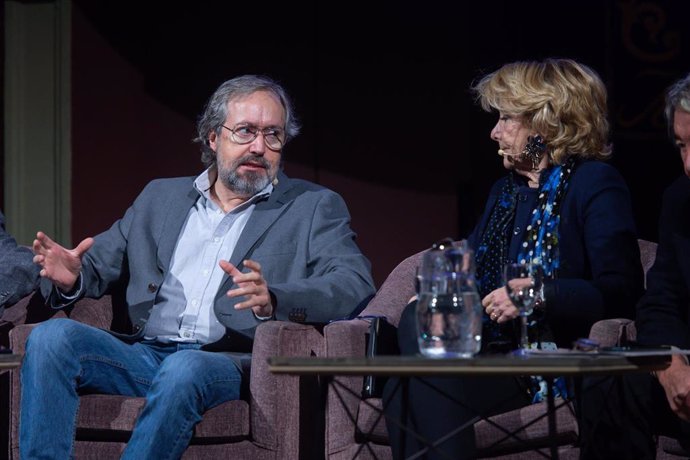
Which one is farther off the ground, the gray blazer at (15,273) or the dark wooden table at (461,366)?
the gray blazer at (15,273)

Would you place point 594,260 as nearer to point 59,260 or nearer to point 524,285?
point 524,285

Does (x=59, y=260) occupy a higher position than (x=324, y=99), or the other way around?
(x=324, y=99)

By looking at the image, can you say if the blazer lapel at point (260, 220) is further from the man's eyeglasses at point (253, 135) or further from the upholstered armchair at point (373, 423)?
the upholstered armchair at point (373, 423)

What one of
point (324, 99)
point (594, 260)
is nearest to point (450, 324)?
point (594, 260)

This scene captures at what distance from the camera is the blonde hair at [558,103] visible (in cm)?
336

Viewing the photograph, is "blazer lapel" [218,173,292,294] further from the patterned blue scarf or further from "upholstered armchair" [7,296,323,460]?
the patterned blue scarf

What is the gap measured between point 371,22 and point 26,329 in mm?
2850

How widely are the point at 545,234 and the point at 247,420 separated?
3.24 feet

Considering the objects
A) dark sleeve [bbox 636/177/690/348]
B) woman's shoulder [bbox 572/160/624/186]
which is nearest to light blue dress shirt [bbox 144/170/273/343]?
woman's shoulder [bbox 572/160/624/186]

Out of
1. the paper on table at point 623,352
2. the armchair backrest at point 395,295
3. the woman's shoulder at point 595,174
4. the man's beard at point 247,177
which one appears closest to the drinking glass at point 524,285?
the paper on table at point 623,352

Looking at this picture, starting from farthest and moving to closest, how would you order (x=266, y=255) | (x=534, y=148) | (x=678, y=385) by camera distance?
(x=266, y=255) → (x=534, y=148) → (x=678, y=385)

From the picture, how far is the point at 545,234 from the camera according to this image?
3.26 meters

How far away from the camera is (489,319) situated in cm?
323

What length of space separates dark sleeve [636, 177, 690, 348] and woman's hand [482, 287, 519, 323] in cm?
35
